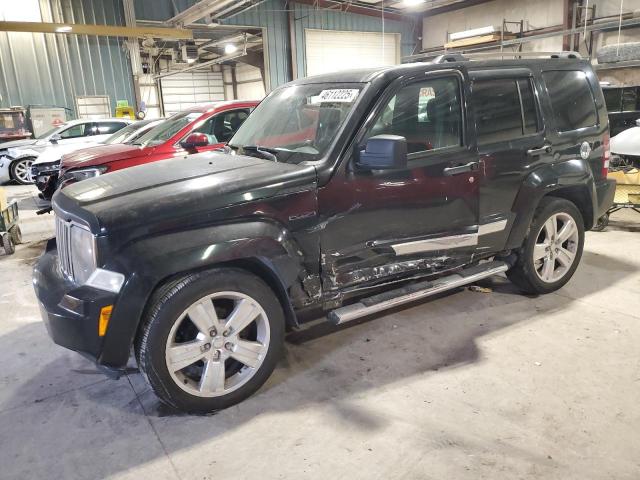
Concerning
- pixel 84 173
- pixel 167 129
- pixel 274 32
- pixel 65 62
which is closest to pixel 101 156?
pixel 84 173

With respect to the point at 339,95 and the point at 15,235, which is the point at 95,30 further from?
the point at 339,95

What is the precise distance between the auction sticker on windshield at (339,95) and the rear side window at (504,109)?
2.98 ft

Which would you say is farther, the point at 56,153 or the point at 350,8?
the point at 350,8

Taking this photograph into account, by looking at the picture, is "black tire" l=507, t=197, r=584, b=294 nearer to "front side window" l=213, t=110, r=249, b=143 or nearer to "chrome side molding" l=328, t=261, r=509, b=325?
"chrome side molding" l=328, t=261, r=509, b=325

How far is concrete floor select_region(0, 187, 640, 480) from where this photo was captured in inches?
89.9

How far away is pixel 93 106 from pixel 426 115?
15.5 meters

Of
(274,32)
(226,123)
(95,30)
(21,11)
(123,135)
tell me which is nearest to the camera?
(226,123)

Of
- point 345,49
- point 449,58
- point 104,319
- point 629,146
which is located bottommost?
point 104,319

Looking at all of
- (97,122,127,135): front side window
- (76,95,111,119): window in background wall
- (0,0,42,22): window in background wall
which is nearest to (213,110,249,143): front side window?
(97,122,127,135): front side window

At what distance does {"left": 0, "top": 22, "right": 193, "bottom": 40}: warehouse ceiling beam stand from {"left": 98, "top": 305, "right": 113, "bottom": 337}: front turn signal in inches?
562

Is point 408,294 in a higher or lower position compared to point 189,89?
lower

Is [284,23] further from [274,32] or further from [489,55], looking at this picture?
[489,55]

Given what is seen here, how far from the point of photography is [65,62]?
15648mm

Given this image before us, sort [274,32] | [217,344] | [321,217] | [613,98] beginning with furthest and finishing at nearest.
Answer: [274,32] < [613,98] < [321,217] < [217,344]
